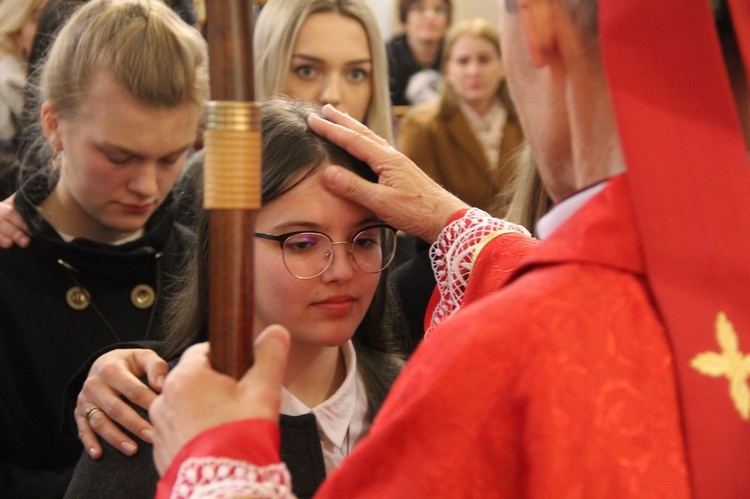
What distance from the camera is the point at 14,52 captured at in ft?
10.1

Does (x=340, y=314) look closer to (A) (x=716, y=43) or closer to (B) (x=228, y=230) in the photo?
(B) (x=228, y=230)

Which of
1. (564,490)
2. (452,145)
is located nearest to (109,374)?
(564,490)

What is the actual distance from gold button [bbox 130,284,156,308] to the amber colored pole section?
1.37 metres

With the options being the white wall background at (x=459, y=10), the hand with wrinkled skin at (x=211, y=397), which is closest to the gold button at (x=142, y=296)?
the hand with wrinkled skin at (x=211, y=397)

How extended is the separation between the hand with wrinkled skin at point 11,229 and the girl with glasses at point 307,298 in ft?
1.96

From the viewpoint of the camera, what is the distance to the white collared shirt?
1.84 meters

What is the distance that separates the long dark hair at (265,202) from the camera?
189cm

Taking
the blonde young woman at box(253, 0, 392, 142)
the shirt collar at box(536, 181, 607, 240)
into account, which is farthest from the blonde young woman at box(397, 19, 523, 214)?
the shirt collar at box(536, 181, 607, 240)

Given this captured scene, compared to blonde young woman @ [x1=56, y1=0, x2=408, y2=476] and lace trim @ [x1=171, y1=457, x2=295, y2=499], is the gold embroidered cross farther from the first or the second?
blonde young woman @ [x1=56, y1=0, x2=408, y2=476]

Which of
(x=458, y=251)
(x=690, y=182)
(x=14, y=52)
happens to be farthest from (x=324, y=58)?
(x=690, y=182)

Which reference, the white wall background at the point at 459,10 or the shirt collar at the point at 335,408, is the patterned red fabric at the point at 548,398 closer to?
the shirt collar at the point at 335,408

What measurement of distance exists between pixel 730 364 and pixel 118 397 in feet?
3.96

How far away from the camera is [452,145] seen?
4359mm

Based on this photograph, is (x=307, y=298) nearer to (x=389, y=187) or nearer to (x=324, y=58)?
(x=389, y=187)
